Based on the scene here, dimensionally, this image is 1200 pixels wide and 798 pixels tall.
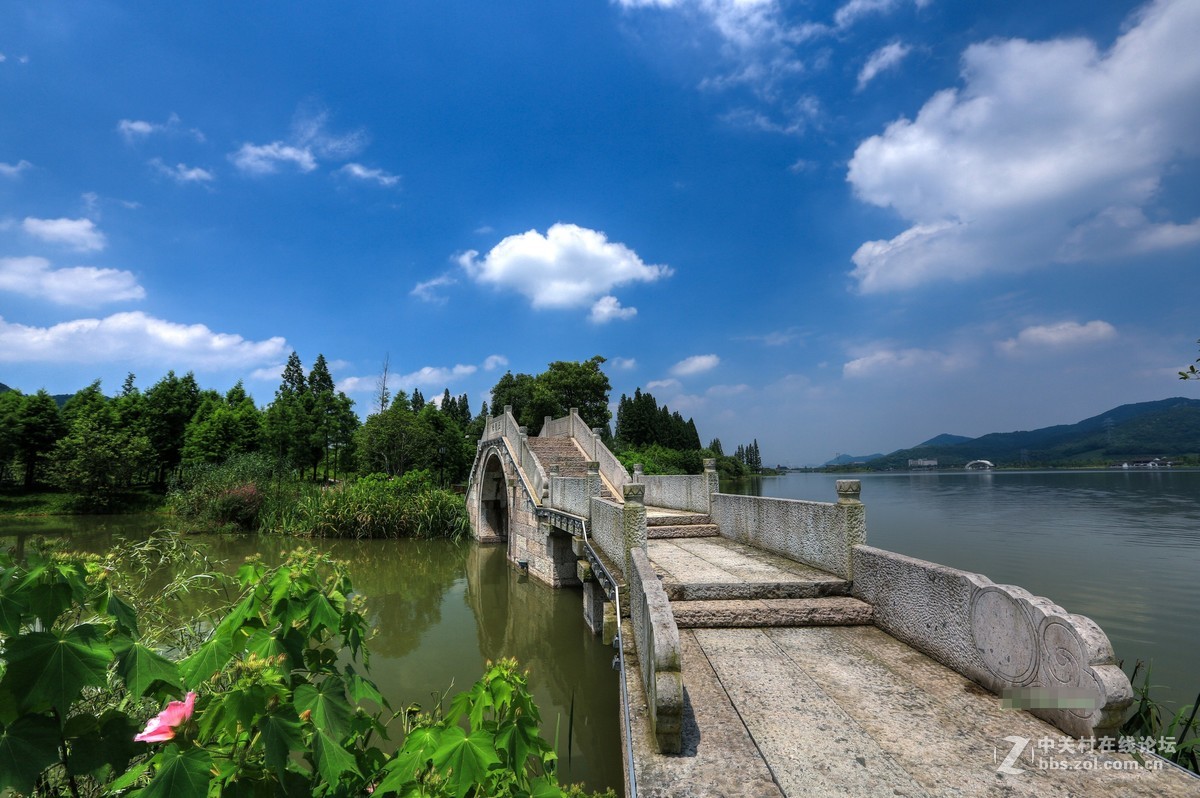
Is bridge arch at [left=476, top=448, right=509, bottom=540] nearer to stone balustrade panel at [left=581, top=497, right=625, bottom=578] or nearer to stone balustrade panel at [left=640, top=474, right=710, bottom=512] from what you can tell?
stone balustrade panel at [left=640, top=474, right=710, bottom=512]

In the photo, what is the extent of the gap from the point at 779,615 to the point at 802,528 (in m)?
1.65

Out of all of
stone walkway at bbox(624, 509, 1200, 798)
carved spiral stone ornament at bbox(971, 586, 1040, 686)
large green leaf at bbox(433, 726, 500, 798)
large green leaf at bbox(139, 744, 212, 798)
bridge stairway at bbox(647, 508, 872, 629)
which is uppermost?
large green leaf at bbox(139, 744, 212, 798)

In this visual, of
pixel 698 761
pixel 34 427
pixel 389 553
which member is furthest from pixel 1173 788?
pixel 34 427

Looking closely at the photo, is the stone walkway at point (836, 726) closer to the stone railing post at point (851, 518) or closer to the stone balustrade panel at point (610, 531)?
the stone railing post at point (851, 518)

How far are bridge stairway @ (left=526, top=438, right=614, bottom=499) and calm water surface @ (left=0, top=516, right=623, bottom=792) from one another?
366 centimetres

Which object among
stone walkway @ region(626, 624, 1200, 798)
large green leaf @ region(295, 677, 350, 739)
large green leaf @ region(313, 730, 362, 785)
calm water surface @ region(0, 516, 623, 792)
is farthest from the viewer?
calm water surface @ region(0, 516, 623, 792)

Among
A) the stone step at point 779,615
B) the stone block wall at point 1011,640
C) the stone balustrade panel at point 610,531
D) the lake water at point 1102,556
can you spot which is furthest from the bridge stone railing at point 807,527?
the lake water at point 1102,556

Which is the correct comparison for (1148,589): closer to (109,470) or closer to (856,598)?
(856,598)

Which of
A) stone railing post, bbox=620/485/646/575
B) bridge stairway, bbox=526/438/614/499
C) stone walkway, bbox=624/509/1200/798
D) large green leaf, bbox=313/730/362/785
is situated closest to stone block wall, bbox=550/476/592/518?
bridge stairway, bbox=526/438/614/499

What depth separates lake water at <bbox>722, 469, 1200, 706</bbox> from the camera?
8414 mm

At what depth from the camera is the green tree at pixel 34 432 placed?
105 feet

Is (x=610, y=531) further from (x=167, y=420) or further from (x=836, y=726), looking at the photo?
(x=167, y=420)

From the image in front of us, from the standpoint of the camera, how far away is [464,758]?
1.58 meters

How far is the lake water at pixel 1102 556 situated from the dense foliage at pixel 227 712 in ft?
25.4
